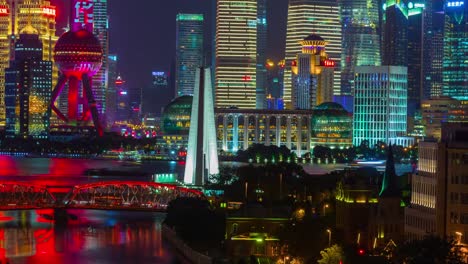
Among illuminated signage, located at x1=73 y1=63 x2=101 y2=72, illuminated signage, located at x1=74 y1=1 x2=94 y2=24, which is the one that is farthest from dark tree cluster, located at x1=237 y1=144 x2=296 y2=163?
illuminated signage, located at x1=74 y1=1 x2=94 y2=24

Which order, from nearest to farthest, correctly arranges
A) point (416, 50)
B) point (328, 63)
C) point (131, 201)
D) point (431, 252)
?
point (431, 252) → point (131, 201) → point (328, 63) → point (416, 50)

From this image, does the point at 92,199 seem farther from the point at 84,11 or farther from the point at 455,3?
the point at 84,11

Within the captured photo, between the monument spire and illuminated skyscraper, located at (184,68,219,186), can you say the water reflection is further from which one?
the monument spire

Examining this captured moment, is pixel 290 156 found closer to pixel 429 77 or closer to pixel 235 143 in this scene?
pixel 235 143

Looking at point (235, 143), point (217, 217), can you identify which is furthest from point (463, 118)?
point (217, 217)

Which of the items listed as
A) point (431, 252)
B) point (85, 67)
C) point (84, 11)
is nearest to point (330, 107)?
point (85, 67)

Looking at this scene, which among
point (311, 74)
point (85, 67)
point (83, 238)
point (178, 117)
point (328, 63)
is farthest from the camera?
point (328, 63)

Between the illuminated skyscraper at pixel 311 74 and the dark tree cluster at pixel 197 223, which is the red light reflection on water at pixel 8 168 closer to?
the illuminated skyscraper at pixel 311 74
